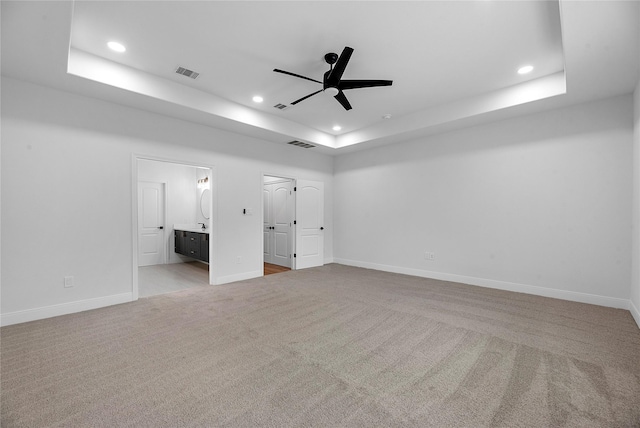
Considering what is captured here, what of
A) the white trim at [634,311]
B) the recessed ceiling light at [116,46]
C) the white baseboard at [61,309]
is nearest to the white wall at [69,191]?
the white baseboard at [61,309]

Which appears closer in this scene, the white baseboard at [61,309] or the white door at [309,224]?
the white baseboard at [61,309]

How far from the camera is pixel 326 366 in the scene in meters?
2.24

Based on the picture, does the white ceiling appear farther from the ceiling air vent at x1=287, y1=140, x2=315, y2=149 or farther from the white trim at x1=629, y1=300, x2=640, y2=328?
the white trim at x1=629, y1=300, x2=640, y2=328

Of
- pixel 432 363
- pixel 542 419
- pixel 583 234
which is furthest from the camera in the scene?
pixel 583 234

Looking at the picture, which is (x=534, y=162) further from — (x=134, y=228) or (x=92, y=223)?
(x=92, y=223)

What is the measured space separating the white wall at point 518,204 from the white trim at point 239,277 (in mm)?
2529

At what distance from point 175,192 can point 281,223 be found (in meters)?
3.02

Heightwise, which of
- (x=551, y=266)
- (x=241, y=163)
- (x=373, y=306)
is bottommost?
(x=373, y=306)

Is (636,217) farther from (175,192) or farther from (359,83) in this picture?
(175,192)

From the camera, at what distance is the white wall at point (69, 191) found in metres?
3.14

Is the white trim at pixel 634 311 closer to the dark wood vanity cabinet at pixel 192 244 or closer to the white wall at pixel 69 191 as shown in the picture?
the white wall at pixel 69 191

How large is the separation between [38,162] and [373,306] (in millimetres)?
4440

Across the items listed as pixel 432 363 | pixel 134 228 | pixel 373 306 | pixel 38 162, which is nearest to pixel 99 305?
pixel 134 228

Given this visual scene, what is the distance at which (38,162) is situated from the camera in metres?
3.29
